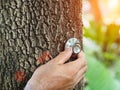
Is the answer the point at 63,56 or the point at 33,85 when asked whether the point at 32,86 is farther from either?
the point at 63,56

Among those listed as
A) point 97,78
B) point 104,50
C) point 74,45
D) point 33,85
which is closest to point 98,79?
point 97,78

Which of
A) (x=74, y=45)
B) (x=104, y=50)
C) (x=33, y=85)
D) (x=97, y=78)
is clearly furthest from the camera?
(x=104, y=50)

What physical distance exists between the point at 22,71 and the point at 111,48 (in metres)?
3.74

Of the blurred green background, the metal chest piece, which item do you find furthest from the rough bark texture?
the blurred green background

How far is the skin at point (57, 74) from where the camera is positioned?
4.75ft

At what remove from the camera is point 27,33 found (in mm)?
1488

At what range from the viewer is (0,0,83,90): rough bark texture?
1.47 m

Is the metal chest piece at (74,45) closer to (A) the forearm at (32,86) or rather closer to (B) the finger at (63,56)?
(B) the finger at (63,56)

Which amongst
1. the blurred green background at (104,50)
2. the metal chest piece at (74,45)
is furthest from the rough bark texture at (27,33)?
the blurred green background at (104,50)

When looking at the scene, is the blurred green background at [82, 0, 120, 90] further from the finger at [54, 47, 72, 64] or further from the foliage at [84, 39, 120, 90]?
the finger at [54, 47, 72, 64]

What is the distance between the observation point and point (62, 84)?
4.84ft

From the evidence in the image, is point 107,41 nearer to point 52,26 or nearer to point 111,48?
point 111,48

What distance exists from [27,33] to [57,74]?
184 millimetres

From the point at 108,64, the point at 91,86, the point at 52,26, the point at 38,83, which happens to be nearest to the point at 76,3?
the point at 52,26
